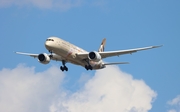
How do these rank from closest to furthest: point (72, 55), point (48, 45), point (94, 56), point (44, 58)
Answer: point (48, 45)
point (72, 55)
point (94, 56)
point (44, 58)

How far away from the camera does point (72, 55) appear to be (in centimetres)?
10844

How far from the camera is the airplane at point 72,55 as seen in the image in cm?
10619

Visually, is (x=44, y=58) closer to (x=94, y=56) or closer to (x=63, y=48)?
(x=63, y=48)

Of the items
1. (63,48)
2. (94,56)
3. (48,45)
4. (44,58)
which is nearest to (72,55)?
(63,48)

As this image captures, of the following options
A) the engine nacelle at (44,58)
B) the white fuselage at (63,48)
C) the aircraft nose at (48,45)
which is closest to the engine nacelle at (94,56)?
the white fuselage at (63,48)

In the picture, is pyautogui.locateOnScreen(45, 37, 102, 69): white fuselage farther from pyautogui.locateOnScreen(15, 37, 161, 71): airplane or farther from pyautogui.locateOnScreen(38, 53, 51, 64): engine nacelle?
pyautogui.locateOnScreen(38, 53, 51, 64): engine nacelle

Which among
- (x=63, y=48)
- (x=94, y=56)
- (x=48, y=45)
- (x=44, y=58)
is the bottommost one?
(x=48, y=45)

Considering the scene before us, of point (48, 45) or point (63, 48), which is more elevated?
point (63, 48)

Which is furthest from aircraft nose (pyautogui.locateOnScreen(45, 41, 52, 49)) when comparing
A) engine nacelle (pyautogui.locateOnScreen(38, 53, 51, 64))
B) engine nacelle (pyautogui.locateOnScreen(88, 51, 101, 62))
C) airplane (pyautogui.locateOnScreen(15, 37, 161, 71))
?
engine nacelle (pyautogui.locateOnScreen(88, 51, 101, 62))

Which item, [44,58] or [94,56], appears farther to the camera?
[44,58]

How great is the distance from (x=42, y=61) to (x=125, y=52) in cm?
1518

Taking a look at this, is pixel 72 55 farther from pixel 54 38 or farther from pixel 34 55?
pixel 34 55

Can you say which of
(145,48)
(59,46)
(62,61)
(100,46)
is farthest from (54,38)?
(100,46)

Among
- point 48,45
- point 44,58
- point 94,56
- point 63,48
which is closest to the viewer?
point 48,45
